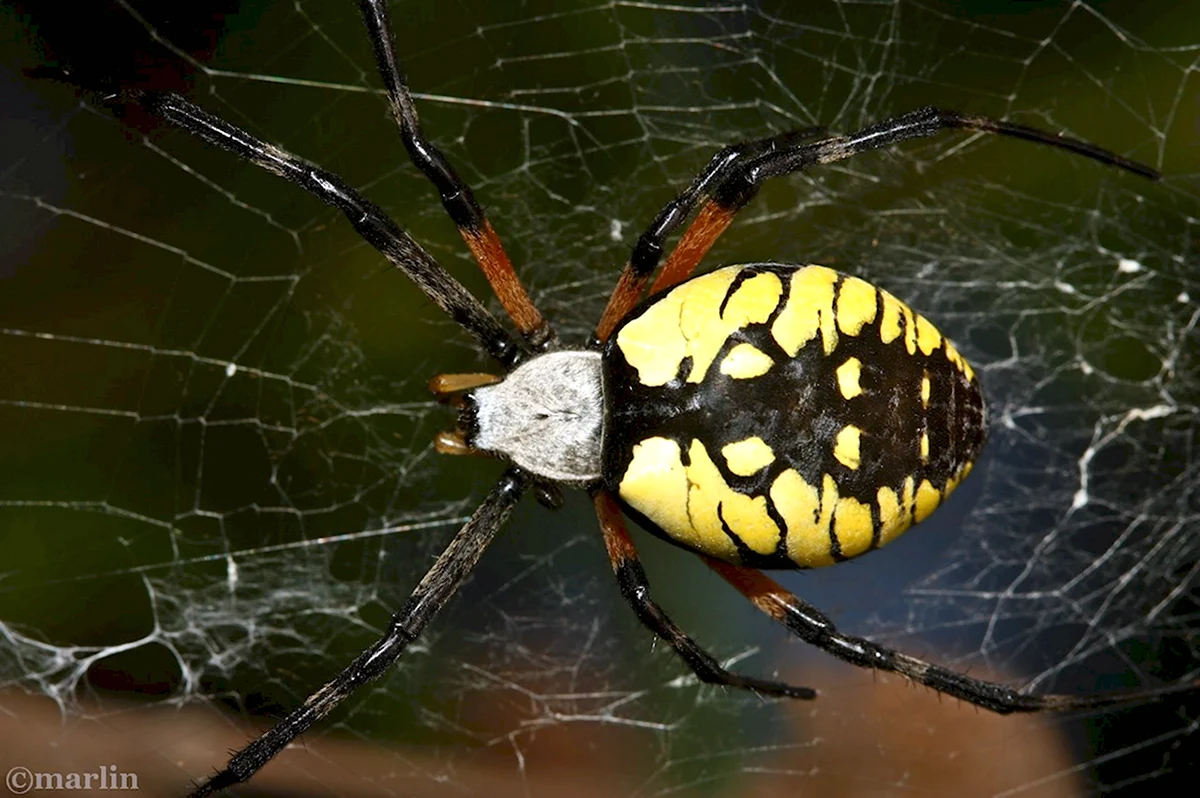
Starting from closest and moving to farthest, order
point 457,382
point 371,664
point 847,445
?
point 847,445
point 371,664
point 457,382

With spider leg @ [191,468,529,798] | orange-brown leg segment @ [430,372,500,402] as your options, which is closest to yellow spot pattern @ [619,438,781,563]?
spider leg @ [191,468,529,798]

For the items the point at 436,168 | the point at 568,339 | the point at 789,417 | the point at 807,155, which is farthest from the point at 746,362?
the point at 568,339

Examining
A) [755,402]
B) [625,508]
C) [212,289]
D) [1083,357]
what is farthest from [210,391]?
[1083,357]

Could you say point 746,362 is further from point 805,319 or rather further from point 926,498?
point 926,498

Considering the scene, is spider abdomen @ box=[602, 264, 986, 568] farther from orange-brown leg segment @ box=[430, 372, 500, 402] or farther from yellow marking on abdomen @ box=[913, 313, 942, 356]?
orange-brown leg segment @ box=[430, 372, 500, 402]

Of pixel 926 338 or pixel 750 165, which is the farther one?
pixel 750 165

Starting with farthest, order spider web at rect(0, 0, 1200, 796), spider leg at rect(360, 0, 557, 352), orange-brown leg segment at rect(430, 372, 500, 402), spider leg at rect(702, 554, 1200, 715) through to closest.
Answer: spider web at rect(0, 0, 1200, 796) < orange-brown leg segment at rect(430, 372, 500, 402) < spider leg at rect(702, 554, 1200, 715) < spider leg at rect(360, 0, 557, 352)

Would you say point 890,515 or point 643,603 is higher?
point 890,515
